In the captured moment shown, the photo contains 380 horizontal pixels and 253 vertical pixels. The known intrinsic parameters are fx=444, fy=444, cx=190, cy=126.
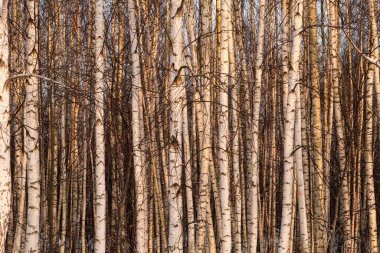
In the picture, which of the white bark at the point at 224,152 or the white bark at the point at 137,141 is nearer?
the white bark at the point at 224,152

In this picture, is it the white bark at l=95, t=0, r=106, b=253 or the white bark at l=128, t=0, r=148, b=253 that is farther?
the white bark at l=128, t=0, r=148, b=253

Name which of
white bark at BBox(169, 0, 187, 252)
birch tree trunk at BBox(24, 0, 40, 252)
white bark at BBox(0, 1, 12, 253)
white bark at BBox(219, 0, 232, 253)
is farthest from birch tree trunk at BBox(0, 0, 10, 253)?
white bark at BBox(219, 0, 232, 253)

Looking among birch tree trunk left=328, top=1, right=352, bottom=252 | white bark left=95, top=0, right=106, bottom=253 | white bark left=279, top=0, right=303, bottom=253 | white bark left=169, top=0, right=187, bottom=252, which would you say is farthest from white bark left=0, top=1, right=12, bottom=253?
birch tree trunk left=328, top=1, right=352, bottom=252

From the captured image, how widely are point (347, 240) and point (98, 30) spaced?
4192mm

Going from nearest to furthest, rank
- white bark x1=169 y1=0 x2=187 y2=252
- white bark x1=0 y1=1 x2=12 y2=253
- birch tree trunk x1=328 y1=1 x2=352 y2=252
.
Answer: white bark x1=169 y1=0 x2=187 y2=252 → white bark x1=0 y1=1 x2=12 y2=253 → birch tree trunk x1=328 y1=1 x2=352 y2=252

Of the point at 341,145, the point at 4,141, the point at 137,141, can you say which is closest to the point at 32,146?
the point at 4,141

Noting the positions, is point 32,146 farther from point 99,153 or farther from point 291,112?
point 291,112

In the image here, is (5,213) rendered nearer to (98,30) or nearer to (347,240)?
(98,30)

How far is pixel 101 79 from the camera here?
203 inches

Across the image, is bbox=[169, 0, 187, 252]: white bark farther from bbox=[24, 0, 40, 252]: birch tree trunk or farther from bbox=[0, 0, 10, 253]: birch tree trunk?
bbox=[24, 0, 40, 252]: birch tree trunk

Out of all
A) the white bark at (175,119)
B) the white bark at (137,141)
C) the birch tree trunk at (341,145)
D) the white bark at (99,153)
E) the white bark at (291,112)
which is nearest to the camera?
the white bark at (175,119)

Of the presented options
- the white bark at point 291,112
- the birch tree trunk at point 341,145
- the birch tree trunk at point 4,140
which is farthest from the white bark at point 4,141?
the birch tree trunk at point 341,145

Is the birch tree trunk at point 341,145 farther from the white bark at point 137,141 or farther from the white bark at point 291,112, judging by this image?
the white bark at point 137,141

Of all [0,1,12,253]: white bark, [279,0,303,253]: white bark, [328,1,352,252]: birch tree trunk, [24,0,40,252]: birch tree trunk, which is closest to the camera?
[0,1,12,253]: white bark
